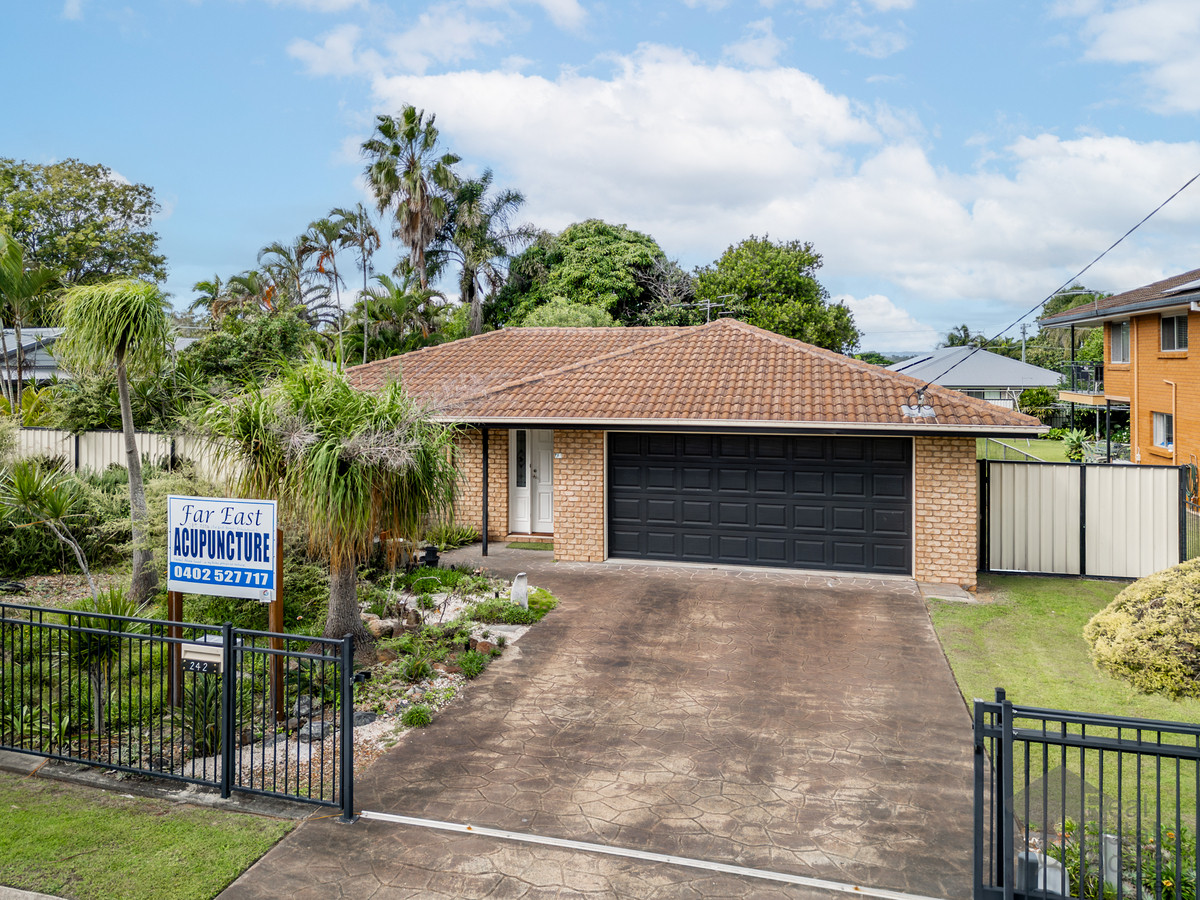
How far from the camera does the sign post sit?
6.75 m

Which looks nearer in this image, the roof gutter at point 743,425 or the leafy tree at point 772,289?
the roof gutter at point 743,425

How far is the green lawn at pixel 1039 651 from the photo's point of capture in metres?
7.50

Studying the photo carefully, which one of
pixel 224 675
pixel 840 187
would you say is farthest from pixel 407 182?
pixel 224 675

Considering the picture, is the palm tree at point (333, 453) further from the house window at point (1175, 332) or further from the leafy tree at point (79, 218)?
the leafy tree at point (79, 218)

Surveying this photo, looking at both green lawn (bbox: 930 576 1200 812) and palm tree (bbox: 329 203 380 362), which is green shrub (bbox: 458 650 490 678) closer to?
green lawn (bbox: 930 576 1200 812)

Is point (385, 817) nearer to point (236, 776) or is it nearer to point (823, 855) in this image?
point (236, 776)

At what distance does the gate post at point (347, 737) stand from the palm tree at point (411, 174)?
1220 inches

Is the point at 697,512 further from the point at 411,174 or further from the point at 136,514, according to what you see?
the point at 411,174

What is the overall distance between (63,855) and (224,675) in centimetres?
133

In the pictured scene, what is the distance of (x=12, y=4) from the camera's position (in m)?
23.0

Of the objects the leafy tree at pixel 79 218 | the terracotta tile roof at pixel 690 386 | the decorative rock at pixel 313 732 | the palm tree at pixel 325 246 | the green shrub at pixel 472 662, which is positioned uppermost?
the leafy tree at pixel 79 218

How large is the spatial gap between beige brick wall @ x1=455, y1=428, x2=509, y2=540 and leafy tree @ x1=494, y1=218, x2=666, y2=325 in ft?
71.9

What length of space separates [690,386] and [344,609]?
796 cm

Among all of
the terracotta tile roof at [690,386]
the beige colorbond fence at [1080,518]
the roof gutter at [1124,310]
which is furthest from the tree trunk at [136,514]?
the roof gutter at [1124,310]
